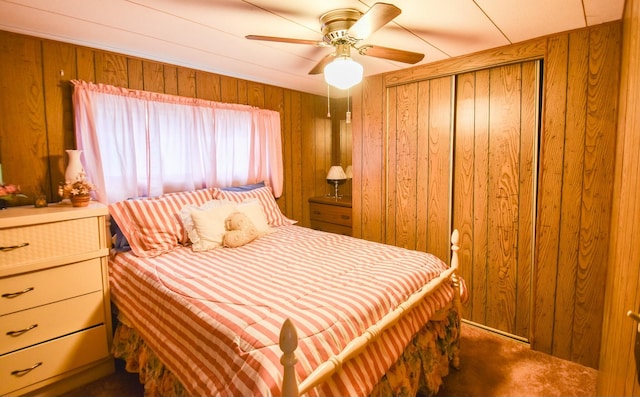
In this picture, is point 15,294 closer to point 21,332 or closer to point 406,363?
point 21,332

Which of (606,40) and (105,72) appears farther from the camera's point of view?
(105,72)

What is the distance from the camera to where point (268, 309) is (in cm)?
138

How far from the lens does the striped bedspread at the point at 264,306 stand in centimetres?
118

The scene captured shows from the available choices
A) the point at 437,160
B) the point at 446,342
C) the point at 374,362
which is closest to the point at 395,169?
the point at 437,160

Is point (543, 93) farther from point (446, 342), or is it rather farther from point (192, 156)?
point (192, 156)

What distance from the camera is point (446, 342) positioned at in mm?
1953

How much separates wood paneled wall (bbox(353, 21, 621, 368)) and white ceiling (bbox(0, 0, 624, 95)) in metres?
0.15

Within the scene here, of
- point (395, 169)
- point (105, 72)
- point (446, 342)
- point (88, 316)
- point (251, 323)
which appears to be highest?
point (105, 72)

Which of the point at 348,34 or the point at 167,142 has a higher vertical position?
the point at 348,34

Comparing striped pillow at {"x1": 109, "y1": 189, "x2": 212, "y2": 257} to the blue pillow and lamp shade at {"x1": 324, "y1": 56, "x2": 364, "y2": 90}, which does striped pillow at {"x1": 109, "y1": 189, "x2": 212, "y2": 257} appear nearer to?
the blue pillow

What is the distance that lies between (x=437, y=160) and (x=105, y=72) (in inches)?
105

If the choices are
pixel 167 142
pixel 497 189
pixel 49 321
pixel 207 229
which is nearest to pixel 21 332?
pixel 49 321

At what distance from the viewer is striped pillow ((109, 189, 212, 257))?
217 cm

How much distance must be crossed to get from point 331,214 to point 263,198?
1000mm
